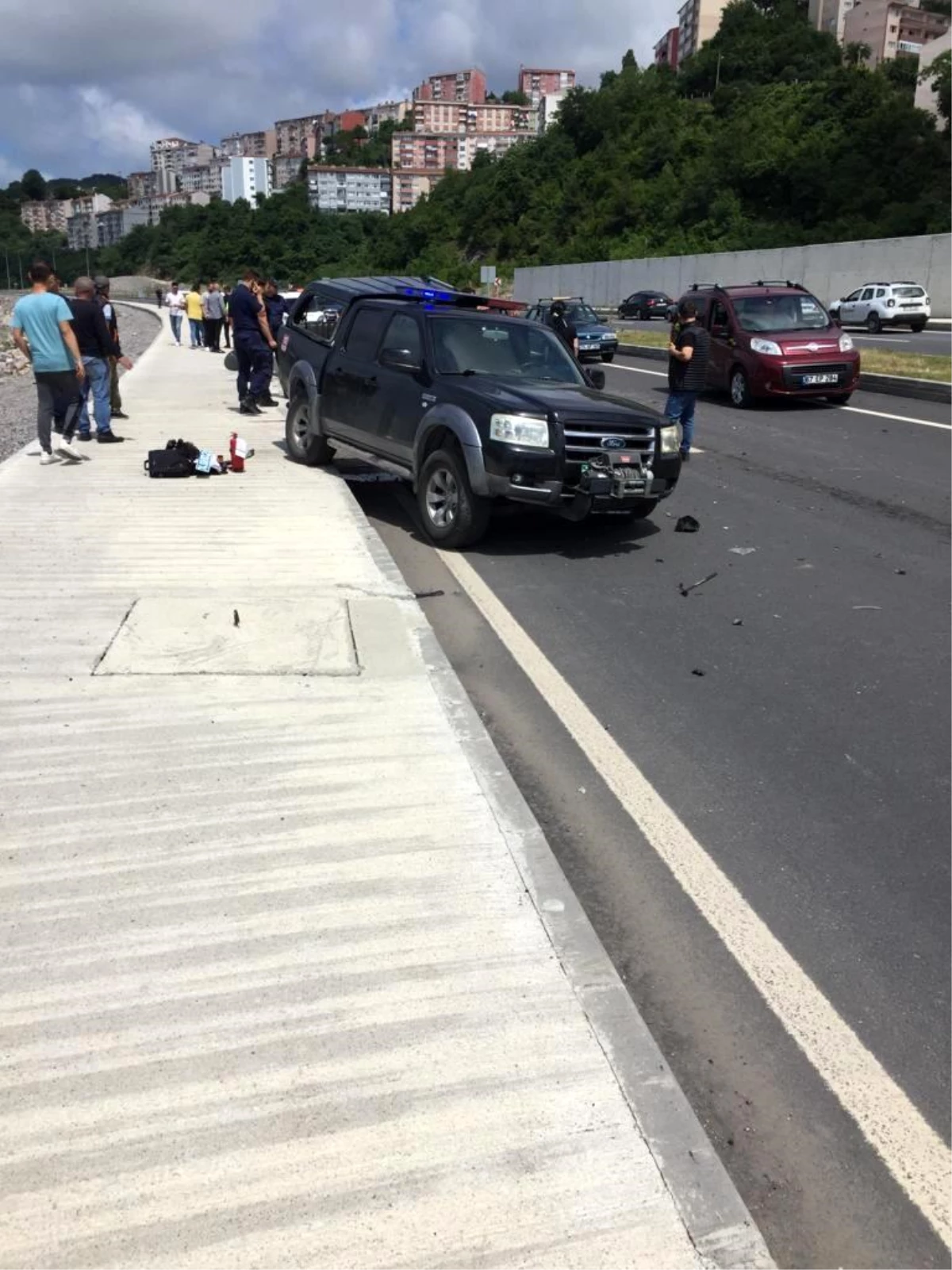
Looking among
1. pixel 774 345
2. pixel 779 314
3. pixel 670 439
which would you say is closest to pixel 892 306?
pixel 779 314

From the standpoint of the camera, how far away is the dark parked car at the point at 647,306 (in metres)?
53.0

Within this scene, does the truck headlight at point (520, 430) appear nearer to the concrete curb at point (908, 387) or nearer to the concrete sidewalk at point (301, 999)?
the concrete sidewalk at point (301, 999)

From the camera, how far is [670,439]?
8.86 metres

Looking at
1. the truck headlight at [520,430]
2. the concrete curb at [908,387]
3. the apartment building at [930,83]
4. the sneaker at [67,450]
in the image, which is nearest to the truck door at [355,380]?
the truck headlight at [520,430]

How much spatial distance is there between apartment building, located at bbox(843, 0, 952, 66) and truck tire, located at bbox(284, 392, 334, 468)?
420 feet

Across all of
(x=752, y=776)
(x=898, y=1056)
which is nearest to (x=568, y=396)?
(x=752, y=776)

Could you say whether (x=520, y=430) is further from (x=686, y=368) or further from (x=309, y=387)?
(x=686, y=368)

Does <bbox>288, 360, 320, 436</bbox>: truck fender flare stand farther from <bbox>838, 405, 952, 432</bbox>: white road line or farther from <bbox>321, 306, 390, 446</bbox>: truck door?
<bbox>838, 405, 952, 432</bbox>: white road line

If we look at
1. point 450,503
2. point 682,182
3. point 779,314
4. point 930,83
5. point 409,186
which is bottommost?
point 450,503

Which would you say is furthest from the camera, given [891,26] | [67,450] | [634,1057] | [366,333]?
[891,26]

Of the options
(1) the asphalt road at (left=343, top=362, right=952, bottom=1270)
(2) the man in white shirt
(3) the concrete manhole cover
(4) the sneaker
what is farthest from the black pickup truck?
(2) the man in white shirt

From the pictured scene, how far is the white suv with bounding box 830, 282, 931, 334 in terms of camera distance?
36562mm

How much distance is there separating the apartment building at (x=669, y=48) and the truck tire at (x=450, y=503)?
558 ft

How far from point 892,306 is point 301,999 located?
38.1m
